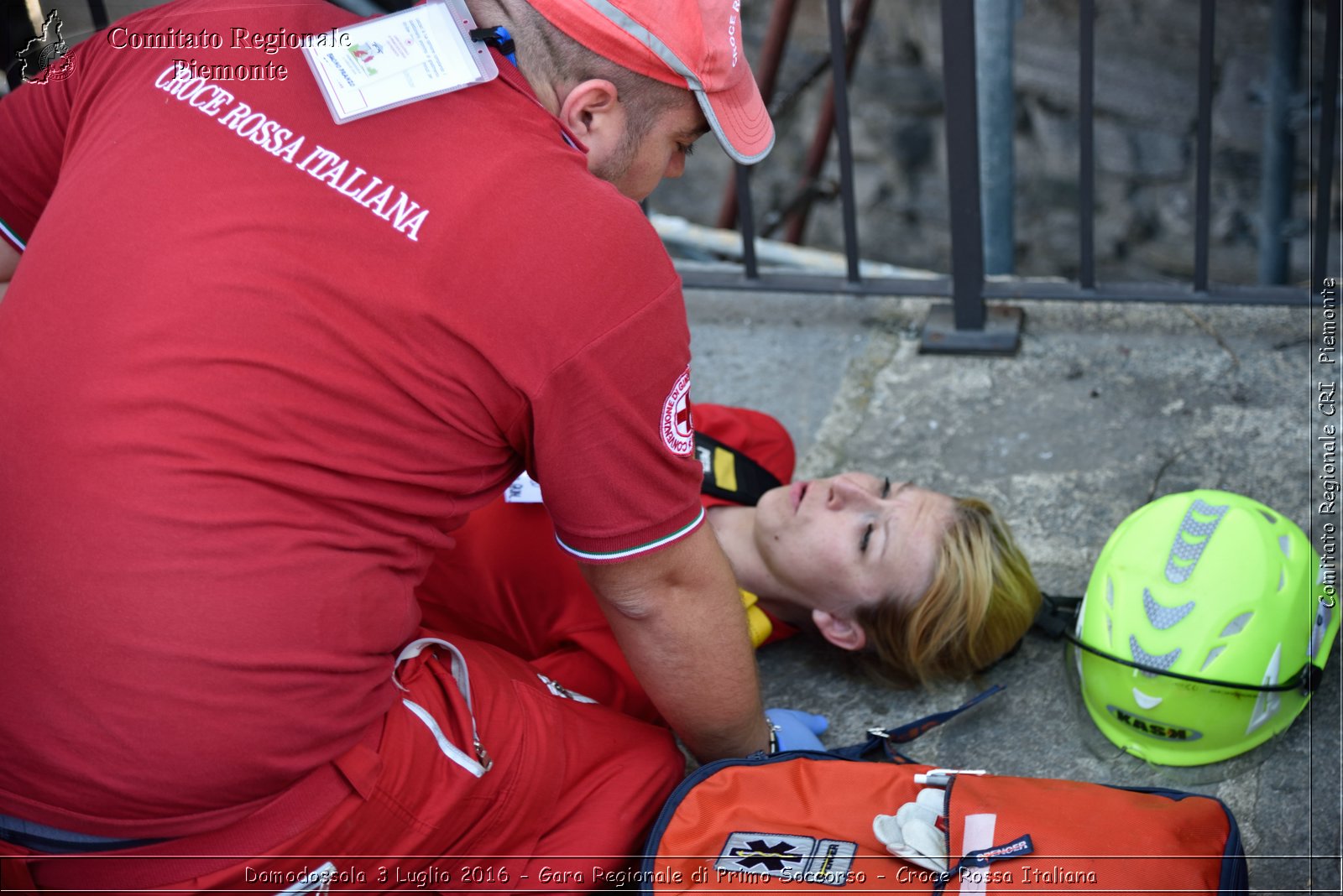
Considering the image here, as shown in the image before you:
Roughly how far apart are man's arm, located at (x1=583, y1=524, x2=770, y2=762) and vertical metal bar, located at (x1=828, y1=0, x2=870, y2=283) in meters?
1.69

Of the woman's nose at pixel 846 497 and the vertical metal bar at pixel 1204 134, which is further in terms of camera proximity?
the vertical metal bar at pixel 1204 134

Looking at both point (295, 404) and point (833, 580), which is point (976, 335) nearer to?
point (833, 580)

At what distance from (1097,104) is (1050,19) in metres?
0.46

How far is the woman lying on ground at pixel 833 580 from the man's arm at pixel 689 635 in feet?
1.31

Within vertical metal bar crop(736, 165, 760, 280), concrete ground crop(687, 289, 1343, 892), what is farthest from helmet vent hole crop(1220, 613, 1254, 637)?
vertical metal bar crop(736, 165, 760, 280)

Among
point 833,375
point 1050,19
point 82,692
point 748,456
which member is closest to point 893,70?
point 1050,19

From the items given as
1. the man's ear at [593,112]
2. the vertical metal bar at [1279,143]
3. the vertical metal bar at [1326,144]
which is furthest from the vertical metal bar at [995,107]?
the man's ear at [593,112]

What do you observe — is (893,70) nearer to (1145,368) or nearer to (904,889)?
(1145,368)

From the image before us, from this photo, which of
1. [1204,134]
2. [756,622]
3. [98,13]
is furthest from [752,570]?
[98,13]

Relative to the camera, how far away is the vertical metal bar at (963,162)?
3082mm

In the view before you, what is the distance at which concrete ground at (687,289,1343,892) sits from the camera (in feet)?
7.53

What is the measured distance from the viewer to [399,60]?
1609 mm

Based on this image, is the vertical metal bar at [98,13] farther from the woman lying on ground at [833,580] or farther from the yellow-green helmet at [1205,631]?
the yellow-green helmet at [1205,631]

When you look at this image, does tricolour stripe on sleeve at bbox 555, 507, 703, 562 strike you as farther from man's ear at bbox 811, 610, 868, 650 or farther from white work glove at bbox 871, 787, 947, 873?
man's ear at bbox 811, 610, 868, 650
